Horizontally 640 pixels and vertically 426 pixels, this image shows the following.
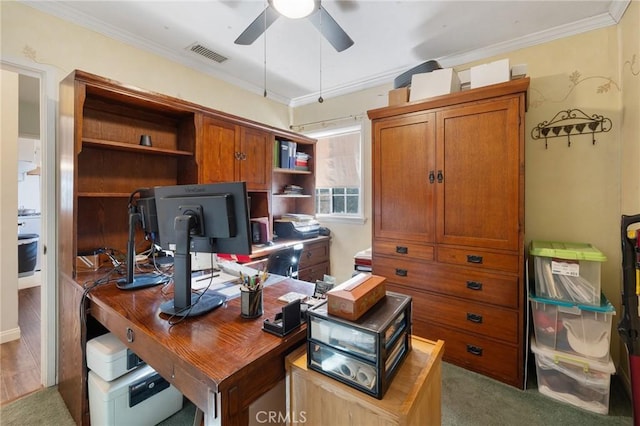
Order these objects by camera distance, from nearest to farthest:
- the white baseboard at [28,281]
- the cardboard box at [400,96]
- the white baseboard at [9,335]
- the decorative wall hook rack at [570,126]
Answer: the decorative wall hook rack at [570,126]
the cardboard box at [400,96]
the white baseboard at [9,335]
the white baseboard at [28,281]

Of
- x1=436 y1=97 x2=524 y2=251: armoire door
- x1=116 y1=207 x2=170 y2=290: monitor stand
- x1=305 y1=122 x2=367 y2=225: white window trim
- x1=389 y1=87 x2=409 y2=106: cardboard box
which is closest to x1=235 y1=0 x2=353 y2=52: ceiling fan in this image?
x1=389 y1=87 x2=409 y2=106: cardboard box

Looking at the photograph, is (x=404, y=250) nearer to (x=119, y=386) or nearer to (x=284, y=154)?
(x=284, y=154)

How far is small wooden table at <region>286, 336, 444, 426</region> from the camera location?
80 centimetres

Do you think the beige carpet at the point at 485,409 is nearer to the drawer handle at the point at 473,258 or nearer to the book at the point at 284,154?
the drawer handle at the point at 473,258

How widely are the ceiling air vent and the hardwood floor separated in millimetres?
2880

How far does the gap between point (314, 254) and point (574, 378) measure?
234 cm

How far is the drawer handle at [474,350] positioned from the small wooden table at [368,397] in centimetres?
115

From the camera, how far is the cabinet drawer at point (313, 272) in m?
3.15

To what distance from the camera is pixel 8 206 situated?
2.66 meters

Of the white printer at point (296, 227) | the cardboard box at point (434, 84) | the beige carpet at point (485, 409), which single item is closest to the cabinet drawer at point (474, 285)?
the beige carpet at point (485, 409)

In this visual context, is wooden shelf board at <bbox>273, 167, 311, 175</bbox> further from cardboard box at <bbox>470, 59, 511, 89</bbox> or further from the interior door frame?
cardboard box at <bbox>470, 59, 511, 89</bbox>

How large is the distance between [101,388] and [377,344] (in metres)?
1.54

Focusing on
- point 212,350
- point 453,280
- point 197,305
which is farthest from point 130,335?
point 453,280

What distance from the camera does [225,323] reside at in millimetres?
1112
